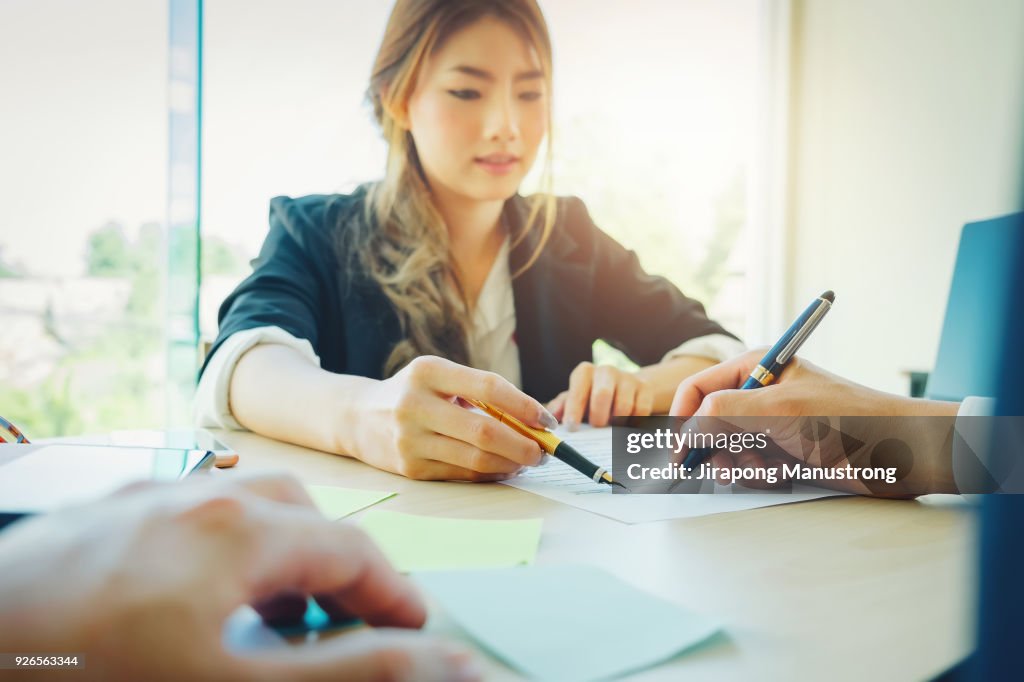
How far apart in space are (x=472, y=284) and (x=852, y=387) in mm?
774

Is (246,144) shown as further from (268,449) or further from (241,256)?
(268,449)

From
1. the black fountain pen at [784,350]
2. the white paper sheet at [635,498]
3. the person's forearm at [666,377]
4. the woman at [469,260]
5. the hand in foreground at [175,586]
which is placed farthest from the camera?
the woman at [469,260]

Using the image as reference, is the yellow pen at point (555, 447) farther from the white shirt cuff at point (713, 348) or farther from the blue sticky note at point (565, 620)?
the white shirt cuff at point (713, 348)

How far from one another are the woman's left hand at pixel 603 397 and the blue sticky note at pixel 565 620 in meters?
0.51

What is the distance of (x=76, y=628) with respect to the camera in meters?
0.17

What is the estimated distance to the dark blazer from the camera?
3.36 ft

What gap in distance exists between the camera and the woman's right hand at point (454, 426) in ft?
1.69

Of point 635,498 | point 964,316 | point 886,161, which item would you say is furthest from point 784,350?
point 886,161

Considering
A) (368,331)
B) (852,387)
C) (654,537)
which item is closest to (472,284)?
(368,331)

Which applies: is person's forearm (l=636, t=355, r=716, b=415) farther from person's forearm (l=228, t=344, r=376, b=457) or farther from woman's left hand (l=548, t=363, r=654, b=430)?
person's forearm (l=228, t=344, r=376, b=457)

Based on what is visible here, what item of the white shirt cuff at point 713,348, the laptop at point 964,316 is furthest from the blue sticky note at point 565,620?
the laptop at point 964,316

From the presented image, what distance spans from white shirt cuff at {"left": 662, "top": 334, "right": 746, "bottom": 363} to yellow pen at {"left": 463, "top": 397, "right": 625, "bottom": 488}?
55 cm

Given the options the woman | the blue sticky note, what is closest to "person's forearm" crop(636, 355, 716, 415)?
the woman

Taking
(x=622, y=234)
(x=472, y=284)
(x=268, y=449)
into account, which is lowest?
(x=268, y=449)
